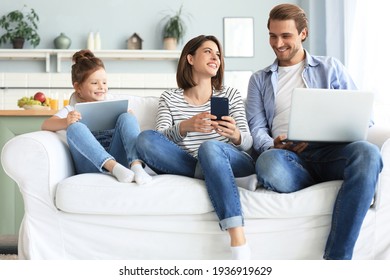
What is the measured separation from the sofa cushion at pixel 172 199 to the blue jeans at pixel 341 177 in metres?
0.05

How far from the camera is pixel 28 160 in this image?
2.13 m

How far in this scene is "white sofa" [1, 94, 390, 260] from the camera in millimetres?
2092

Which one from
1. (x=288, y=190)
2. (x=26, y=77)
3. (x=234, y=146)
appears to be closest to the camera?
(x=288, y=190)

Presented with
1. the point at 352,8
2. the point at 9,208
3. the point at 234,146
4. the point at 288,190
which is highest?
the point at 352,8

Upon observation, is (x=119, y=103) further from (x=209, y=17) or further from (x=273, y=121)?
(x=209, y=17)

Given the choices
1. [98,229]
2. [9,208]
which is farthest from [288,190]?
[9,208]

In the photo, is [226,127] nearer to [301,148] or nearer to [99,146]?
[301,148]

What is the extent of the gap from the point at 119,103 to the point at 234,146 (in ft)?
1.76

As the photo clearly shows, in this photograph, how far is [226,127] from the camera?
2.20 meters

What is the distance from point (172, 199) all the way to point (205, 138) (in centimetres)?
42

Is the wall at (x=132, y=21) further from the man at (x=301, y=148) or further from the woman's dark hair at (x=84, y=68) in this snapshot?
the man at (x=301, y=148)

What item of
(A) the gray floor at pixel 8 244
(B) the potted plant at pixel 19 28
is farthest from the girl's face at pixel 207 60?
(B) the potted plant at pixel 19 28

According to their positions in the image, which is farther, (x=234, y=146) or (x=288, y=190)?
(x=234, y=146)

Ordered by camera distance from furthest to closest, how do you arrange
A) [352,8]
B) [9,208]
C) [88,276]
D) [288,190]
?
[352,8] → [9,208] → [288,190] → [88,276]
